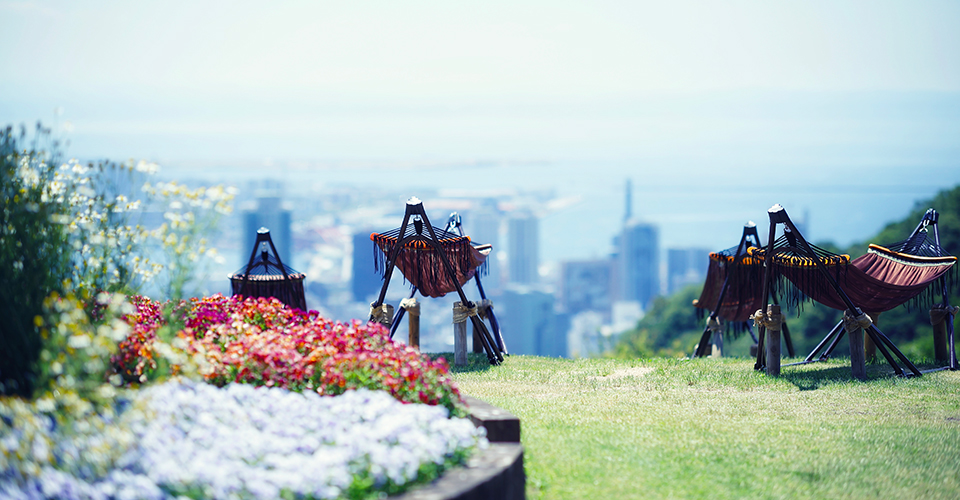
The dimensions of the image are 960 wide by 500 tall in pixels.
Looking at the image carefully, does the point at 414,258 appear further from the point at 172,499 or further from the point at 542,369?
the point at 172,499

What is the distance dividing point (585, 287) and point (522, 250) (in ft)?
51.6

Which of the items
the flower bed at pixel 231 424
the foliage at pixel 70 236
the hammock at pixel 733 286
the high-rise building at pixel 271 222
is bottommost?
the flower bed at pixel 231 424

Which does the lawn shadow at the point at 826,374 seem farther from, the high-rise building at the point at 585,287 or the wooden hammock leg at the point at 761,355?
the high-rise building at the point at 585,287

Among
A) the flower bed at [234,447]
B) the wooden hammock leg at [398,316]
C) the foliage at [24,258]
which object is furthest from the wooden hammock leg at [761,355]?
the foliage at [24,258]

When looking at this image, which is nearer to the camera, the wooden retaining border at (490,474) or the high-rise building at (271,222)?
the wooden retaining border at (490,474)

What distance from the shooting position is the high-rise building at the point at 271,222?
12444 centimetres

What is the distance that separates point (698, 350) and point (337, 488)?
29.5 ft

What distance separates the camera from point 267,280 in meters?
11.0

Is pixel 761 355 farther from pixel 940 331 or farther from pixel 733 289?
pixel 940 331

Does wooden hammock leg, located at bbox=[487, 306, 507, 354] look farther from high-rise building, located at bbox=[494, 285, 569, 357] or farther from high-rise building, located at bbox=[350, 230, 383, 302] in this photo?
high-rise building, located at bbox=[494, 285, 569, 357]

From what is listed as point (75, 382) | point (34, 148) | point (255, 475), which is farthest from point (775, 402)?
point (34, 148)

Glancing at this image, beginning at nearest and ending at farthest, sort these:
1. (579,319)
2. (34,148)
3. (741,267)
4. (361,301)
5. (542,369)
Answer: (34,148)
(542,369)
(741,267)
(361,301)
(579,319)

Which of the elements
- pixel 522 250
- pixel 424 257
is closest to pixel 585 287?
pixel 522 250

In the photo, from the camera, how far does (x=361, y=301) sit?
131 meters
